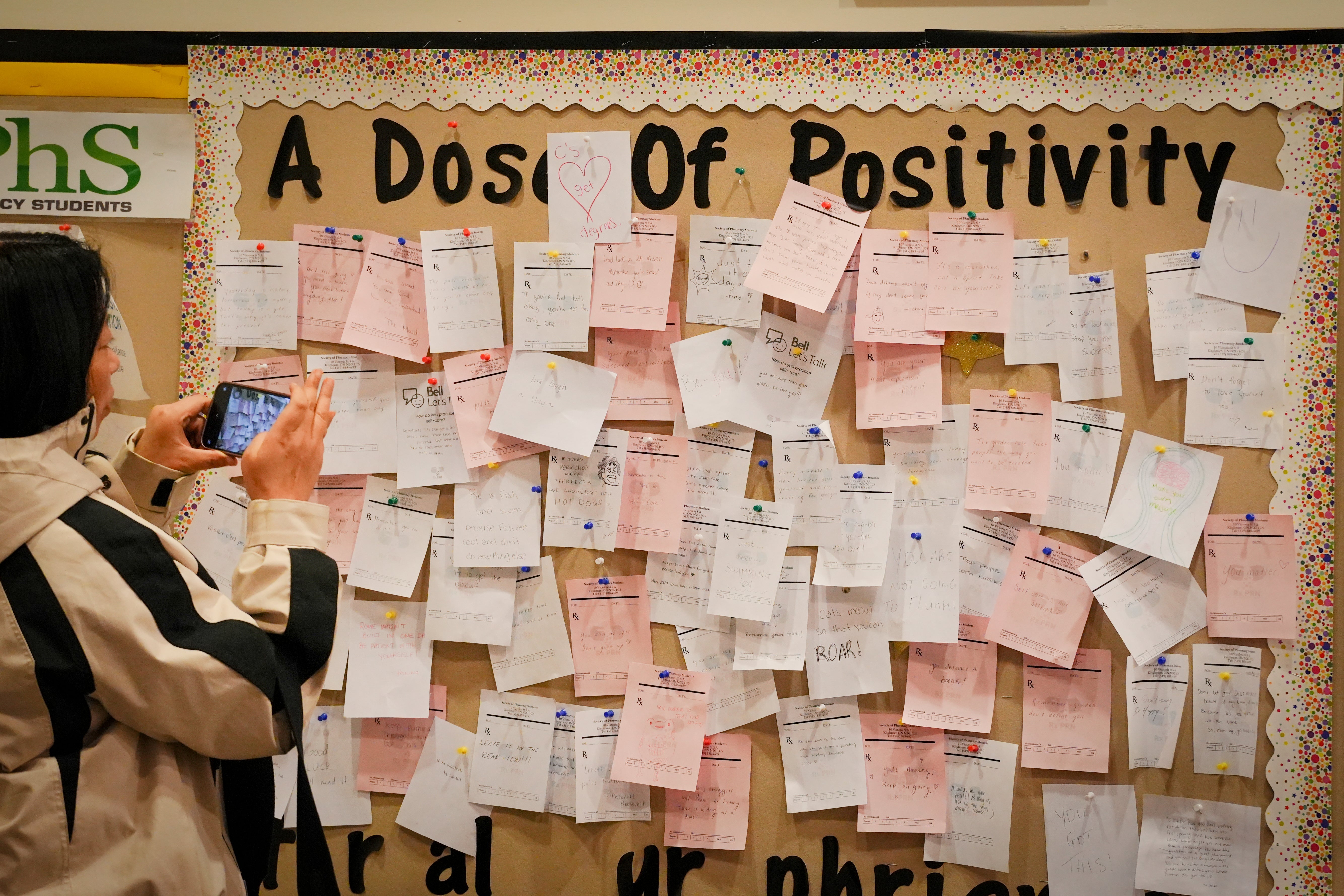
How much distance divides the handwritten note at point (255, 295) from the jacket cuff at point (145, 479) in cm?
33

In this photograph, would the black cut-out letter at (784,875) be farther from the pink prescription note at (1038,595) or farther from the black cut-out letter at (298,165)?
the black cut-out letter at (298,165)

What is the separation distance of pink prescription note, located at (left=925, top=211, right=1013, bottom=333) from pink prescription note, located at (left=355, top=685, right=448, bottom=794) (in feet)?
3.44

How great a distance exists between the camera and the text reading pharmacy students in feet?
2.87

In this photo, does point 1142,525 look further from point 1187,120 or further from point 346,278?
point 346,278

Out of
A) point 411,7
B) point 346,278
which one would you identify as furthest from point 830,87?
point 346,278

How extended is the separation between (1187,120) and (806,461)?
2.74 feet

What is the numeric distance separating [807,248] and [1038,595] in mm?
690

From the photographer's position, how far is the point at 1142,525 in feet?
4.79

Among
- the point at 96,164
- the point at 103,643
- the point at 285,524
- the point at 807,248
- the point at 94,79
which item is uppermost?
the point at 94,79

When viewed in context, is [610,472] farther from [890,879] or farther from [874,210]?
[890,879]

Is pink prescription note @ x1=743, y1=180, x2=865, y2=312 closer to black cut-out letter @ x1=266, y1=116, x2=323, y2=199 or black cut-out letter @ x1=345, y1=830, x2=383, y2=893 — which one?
black cut-out letter @ x1=266, y1=116, x2=323, y2=199

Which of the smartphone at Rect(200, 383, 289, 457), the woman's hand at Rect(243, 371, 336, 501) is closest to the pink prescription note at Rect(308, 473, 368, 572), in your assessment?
the smartphone at Rect(200, 383, 289, 457)

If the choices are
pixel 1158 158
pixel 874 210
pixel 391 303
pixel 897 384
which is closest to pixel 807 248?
pixel 874 210

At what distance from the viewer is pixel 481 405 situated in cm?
150
